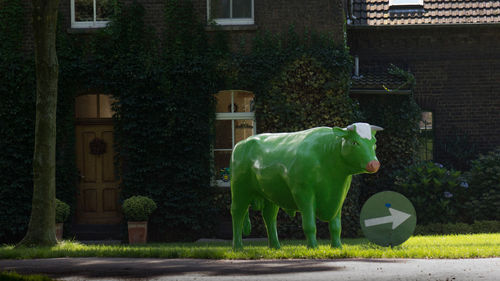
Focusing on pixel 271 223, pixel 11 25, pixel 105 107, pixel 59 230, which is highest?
pixel 11 25

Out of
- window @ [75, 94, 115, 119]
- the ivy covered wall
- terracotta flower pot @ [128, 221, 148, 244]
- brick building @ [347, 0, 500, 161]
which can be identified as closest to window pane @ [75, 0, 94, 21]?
the ivy covered wall

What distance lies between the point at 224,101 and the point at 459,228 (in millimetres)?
5732

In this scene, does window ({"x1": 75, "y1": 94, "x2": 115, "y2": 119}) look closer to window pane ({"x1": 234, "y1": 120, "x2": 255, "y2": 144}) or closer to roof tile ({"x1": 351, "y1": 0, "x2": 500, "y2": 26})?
window pane ({"x1": 234, "y1": 120, "x2": 255, "y2": 144})

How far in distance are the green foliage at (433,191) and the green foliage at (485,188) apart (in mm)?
239

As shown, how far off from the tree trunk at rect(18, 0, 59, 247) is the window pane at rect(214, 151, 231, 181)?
453 centimetres

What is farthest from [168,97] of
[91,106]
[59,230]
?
[59,230]

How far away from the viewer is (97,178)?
16.8 m

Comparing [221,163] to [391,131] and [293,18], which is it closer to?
[293,18]

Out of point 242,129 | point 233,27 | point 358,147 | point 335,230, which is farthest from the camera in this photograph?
point 242,129

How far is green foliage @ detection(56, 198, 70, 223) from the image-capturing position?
15.2 m

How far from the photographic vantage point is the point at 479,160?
1753 cm

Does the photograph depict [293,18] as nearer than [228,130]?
Yes

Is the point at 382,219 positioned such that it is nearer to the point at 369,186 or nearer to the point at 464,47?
the point at 369,186

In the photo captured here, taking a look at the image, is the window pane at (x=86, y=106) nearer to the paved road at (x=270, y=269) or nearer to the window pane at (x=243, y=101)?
the window pane at (x=243, y=101)
